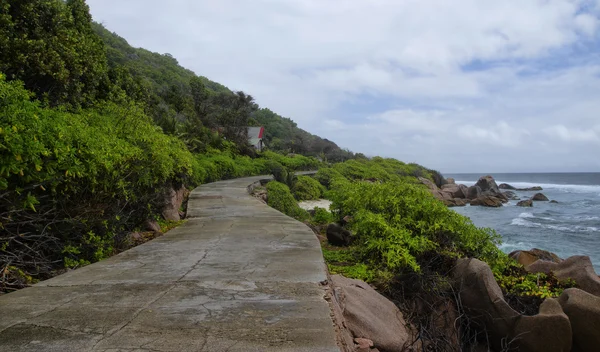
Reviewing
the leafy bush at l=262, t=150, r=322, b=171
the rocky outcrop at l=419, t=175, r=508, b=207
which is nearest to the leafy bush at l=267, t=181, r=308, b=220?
the leafy bush at l=262, t=150, r=322, b=171

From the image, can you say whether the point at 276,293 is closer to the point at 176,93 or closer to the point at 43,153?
the point at 43,153

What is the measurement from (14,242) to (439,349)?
4271 millimetres

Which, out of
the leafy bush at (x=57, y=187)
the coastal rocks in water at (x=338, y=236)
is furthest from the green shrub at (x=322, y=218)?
the leafy bush at (x=57, y=187)

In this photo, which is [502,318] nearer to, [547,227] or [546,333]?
[546,333]

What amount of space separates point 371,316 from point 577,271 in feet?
13.3

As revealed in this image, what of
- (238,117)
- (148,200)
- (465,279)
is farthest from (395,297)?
(238,117)

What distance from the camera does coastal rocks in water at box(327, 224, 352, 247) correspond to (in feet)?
25.8

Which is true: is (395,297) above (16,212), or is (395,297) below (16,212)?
below

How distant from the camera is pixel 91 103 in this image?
7906mm

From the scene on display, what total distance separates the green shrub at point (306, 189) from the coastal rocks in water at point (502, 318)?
47.4 ft

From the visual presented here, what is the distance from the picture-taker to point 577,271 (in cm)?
643

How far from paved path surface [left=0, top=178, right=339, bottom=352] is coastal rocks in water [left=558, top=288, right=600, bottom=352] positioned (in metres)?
3.18

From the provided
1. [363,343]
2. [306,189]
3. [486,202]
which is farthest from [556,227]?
[363,343]

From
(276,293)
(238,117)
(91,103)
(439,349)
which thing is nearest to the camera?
(276,293)
